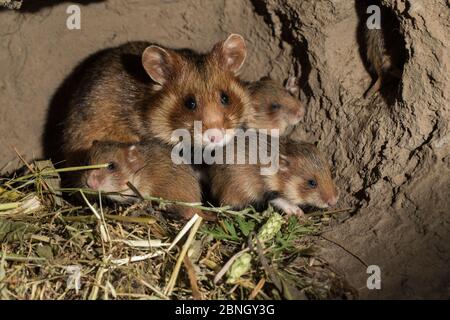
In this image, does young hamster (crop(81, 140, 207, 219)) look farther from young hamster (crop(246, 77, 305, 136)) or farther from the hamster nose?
the hamster nose

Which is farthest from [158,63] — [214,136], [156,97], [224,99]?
[214,136]

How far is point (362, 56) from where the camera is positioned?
223 inches

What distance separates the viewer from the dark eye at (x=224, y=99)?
532 cm

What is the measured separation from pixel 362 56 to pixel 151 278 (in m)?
3.00

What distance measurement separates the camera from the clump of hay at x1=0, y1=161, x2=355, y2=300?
13.8ft

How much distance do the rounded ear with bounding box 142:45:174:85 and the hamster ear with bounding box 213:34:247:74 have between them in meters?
0.51

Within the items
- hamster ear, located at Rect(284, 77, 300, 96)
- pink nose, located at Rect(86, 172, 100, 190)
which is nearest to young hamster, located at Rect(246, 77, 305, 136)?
hamster ear, located at Rect(284, 77, 300, 96)

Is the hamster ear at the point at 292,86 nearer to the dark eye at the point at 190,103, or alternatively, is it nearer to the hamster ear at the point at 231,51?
the hamster ear at the point at 231,51

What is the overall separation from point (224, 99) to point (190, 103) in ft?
1.14

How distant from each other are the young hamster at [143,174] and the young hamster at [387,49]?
6.73 feet

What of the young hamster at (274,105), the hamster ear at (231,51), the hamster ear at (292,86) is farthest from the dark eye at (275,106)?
the hamster ear at (231,51)
